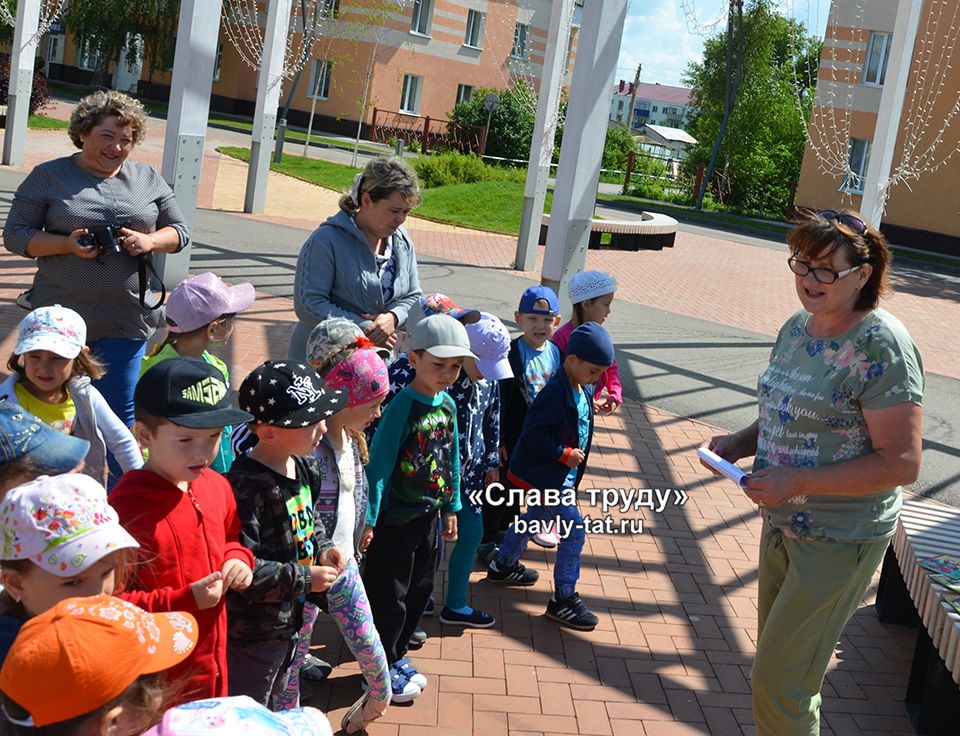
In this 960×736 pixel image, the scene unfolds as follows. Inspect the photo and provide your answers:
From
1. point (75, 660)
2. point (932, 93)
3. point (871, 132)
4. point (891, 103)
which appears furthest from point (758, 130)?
point (75, 660)

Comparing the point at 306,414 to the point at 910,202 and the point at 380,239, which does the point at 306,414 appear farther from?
the point at 910,202

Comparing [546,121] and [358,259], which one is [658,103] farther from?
[358,259]

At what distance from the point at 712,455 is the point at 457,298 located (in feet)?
29.6

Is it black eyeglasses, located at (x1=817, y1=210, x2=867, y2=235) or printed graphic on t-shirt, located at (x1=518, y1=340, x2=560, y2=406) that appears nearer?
black eyeglasses, located at (x1=817, y1=210, x2=867, y2=235)

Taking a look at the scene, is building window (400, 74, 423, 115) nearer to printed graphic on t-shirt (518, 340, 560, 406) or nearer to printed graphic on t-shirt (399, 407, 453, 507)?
printed graphic on t-shirt (518, 340, 560, 406)

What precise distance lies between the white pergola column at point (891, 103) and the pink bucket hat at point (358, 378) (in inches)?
264

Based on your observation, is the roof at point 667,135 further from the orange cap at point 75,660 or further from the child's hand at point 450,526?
the orange cap at point 75,660

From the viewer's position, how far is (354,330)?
3.78m

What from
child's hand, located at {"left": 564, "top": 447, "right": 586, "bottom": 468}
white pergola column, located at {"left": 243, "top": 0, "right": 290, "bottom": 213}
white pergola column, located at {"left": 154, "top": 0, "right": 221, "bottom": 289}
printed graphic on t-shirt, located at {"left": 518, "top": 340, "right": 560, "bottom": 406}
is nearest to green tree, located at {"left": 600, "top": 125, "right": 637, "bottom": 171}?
white pergola column, located at {"left": 243, "top": 0, "right": 290, "bottom": 213}

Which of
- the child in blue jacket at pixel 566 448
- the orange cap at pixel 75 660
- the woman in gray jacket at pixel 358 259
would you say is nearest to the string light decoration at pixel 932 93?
the child in blue jacket at pixel 566 448

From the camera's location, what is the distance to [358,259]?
470 cm

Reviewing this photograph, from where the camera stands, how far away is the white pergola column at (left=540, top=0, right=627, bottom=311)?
756 centimetres

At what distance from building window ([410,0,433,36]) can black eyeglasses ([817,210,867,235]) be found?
45430mm

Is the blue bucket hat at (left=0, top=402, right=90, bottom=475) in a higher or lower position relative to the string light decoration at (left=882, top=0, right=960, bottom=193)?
lower
